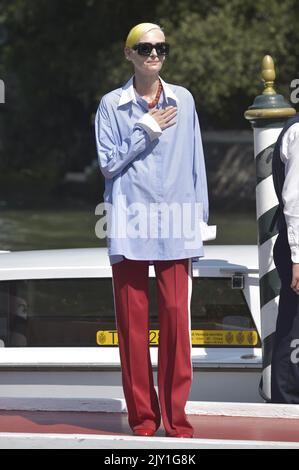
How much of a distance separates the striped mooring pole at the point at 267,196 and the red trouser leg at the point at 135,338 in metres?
1.09

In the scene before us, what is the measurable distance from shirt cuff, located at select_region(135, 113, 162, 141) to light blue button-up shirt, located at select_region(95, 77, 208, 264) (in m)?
0.02

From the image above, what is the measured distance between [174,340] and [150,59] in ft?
3.95

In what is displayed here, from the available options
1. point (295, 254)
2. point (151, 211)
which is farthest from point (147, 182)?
point (295, 254)

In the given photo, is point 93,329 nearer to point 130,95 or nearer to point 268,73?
point 268,73

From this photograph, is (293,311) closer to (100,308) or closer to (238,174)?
(100,308)

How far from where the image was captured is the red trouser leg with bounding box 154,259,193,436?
17.3ft

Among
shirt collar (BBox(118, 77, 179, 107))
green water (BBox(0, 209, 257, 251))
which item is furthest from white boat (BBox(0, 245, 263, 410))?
green water (BBox(0, 209, 257, 251))

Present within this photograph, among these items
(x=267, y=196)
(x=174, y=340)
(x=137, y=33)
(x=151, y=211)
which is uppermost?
(x=137, y=33)

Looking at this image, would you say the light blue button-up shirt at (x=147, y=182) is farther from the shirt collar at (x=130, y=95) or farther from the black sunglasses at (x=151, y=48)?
the black sunglasses at (x=151, y=48)

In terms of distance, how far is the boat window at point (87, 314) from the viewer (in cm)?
702

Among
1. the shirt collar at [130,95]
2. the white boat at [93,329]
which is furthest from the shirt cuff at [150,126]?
the white boat at [93,329]

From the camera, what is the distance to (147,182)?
5238 millimetres

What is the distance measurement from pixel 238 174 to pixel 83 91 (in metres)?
4.81
